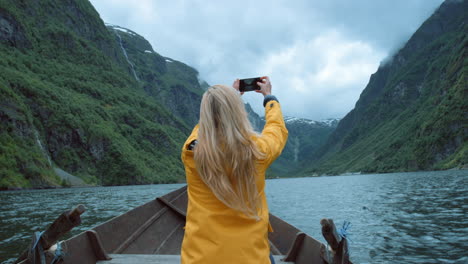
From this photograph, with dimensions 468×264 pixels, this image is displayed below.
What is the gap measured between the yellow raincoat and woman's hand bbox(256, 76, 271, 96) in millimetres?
875

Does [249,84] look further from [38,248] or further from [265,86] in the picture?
[38,248]

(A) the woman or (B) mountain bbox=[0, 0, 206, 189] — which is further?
(B) mountain bbox=[0, 0, 206, 189]

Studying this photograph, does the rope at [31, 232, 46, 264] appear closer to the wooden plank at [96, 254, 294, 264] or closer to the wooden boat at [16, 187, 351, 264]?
the wooden boat at [16, 187, 351, 264]

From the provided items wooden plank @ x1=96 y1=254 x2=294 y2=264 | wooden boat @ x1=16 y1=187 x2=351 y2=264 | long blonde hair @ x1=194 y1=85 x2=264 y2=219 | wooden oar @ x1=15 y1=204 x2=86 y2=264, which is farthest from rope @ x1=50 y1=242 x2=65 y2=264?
long blonde hair @ x1=194 y1=85 x2=264 y2=219

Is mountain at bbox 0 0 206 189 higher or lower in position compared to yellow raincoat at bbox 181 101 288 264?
higher

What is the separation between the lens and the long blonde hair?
2578 mm

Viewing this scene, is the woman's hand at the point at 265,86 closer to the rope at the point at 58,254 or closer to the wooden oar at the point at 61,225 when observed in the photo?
the wooden oar at the point at 61,225

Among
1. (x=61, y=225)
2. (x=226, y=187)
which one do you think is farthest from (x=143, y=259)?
(x=226, y=187)

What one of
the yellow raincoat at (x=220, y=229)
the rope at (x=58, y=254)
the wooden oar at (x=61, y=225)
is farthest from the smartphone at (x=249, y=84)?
the rope at (x=58, y=254)

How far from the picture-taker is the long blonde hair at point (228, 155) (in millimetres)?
2578

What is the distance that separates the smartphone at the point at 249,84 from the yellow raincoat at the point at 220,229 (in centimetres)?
102

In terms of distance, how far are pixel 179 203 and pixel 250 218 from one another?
41.5ft

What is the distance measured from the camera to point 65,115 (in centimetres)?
11031

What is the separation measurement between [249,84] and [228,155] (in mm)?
1321
